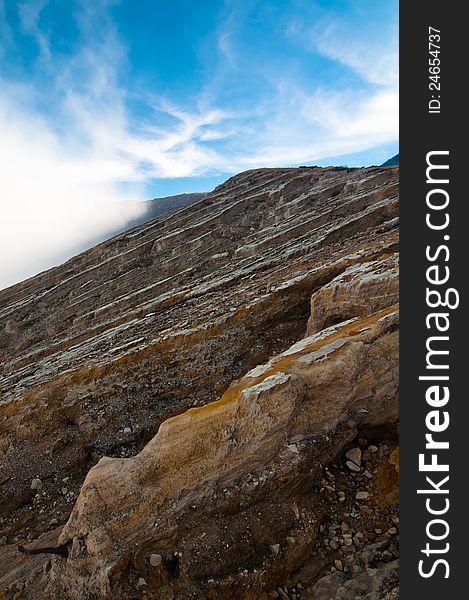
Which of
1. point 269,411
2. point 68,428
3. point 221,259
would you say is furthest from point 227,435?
point 221,259

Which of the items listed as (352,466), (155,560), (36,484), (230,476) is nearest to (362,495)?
(352,466)

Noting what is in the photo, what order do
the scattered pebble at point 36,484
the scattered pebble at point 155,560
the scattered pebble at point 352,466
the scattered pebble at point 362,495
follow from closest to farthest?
the scattered pebble at point 155,560 → the scattered pebble at point 362,495 → the scattered pebble at point 352,466 → the scattered pebble at point 36,484

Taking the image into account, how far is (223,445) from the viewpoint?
6.84m

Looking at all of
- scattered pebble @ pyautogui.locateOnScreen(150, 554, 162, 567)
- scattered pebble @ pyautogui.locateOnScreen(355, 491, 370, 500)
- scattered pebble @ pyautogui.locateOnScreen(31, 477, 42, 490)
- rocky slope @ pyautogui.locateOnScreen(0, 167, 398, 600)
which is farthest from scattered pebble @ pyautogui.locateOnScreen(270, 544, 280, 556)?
scattered pebble @ pyautogui.locateOnScreen(31, 477, 42, 490)

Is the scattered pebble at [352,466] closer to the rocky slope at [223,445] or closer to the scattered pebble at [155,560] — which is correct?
the rocky slope at [223,445]

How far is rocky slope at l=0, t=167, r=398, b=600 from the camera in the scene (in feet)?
19.1

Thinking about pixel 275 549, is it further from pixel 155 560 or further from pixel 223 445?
pixel 155 560

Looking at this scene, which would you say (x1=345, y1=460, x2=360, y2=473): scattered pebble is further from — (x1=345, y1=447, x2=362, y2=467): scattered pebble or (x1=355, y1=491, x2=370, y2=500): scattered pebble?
(x1=355, y1=491, x2=370, y2=500): scattered pebble

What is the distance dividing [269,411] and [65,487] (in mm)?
7303

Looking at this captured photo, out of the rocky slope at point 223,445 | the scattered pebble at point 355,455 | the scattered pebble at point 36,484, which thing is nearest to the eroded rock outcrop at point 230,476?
the rocky slope at point 223,445

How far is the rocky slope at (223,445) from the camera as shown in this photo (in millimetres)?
5824

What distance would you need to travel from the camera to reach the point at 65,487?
1023cm

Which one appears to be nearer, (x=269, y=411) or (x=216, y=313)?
(x=269, y=411)

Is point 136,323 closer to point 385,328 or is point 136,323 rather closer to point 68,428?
point 68,428
